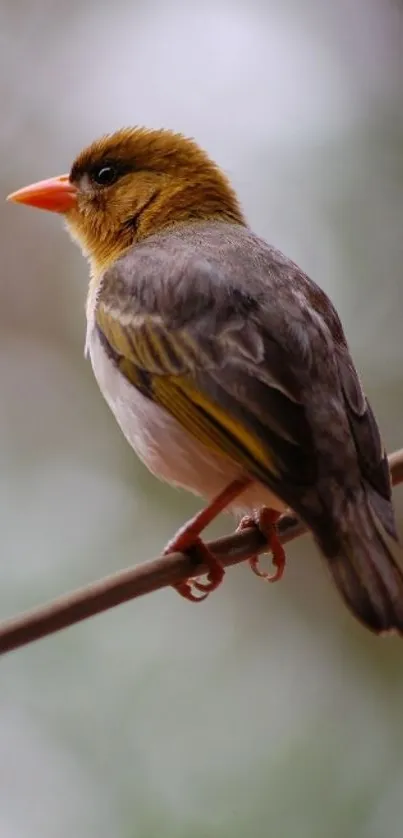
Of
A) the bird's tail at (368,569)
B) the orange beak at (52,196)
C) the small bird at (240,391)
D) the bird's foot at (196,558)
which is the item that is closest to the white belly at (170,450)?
the small bird at (240,391)

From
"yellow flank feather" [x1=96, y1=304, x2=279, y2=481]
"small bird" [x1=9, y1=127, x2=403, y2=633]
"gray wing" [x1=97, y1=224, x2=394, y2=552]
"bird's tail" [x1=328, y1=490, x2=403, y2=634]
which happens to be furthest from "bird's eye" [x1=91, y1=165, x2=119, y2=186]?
"bird's tail" [x1=328, y1=490, x2=403, y2=634]

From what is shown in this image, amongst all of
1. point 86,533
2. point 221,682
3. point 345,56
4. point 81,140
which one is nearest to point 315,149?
point 345,56

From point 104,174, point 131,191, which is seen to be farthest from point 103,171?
point 131,191

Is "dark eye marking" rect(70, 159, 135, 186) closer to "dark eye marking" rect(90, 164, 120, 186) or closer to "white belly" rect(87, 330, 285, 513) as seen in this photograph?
"dark eye marking" rect(90, 164, 120, 186)

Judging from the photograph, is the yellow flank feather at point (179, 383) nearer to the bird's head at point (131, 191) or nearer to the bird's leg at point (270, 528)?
the bird's leg at point (270, 528)

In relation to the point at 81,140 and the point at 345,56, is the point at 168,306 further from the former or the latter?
the point at 345,56

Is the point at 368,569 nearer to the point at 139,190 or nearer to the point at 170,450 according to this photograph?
the point at 170,450

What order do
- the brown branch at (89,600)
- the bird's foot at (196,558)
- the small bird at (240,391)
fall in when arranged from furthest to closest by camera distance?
the bird's foot at (196,558) → the small bird at (240,391) → the brown branch at (89,600)
